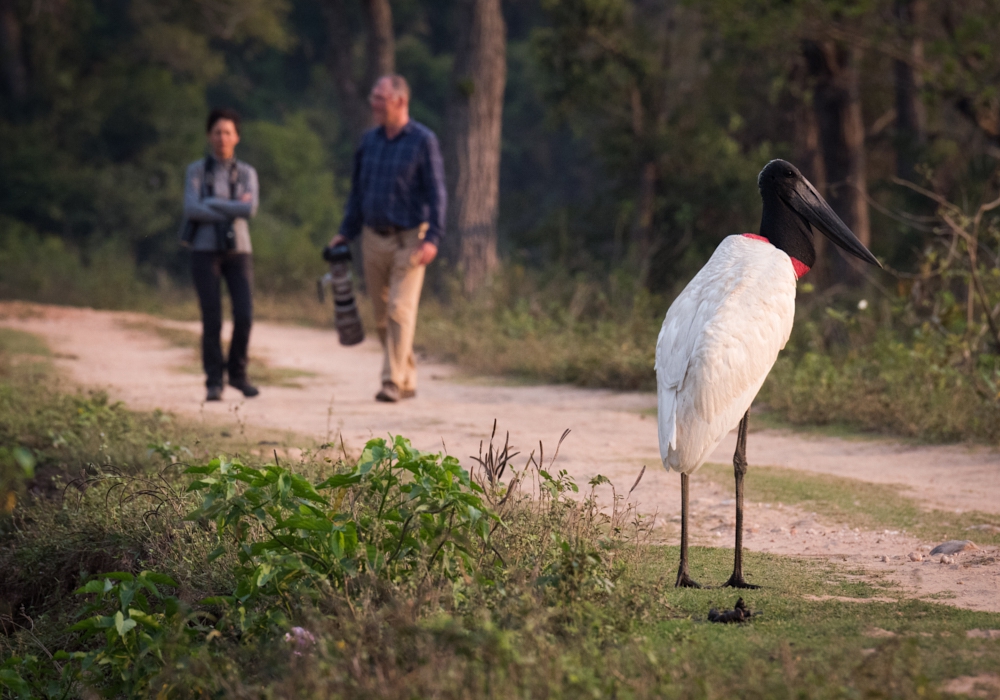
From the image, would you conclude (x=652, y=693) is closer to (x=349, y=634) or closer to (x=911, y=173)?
(x=349, y=634)

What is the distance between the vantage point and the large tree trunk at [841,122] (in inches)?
572

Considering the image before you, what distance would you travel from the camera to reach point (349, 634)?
3.06m

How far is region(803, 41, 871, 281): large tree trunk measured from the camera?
47.6ft

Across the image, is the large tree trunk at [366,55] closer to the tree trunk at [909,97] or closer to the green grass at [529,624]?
the tree trunk at [909,97]

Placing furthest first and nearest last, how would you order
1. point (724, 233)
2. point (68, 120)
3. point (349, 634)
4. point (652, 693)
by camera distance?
point (68, 120) < point (724, 233) < point (349, 634) < point (652, 693)

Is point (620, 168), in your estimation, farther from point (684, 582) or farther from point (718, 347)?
point (684, 582)

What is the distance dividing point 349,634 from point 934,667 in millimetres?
1581

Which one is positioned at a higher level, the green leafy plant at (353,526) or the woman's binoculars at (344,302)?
the woman's binoculars at (344,302)

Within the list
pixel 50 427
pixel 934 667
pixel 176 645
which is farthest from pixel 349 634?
pixel 50 427

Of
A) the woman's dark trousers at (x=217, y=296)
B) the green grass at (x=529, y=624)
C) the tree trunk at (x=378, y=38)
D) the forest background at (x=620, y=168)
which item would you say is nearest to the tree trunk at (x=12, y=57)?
the forest background at (x=620, y=168)

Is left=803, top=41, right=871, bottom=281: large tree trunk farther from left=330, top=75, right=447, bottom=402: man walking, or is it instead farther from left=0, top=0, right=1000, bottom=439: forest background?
left=330, top=75, right=447, bottom=402: man walking

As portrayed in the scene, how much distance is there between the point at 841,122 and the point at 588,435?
9.00 metres

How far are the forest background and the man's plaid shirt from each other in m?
2.46

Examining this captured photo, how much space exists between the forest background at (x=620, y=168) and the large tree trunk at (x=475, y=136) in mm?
29
